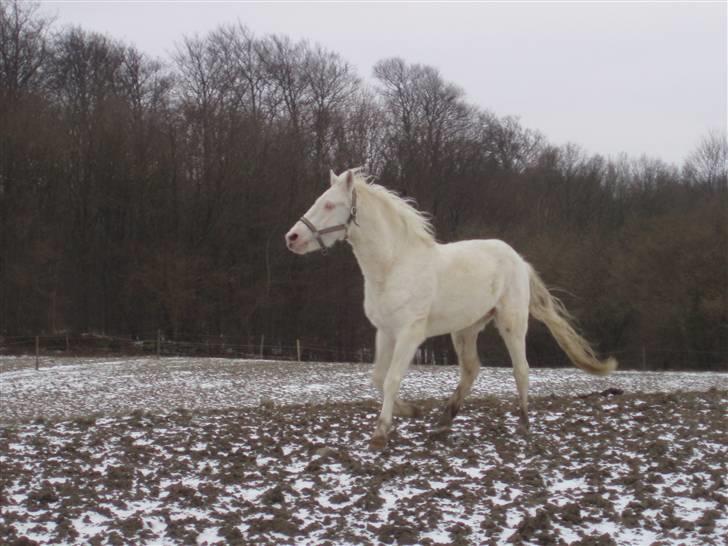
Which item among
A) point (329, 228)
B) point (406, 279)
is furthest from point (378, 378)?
point (329, 228)

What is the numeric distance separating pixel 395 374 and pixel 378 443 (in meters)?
0.71

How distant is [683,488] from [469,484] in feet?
6.01

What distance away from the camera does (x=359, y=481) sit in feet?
22.7

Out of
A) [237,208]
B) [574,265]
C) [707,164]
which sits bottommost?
[574,265]

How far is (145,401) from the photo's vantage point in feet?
62.1

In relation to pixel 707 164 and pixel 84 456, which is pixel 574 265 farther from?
pixel 84 456

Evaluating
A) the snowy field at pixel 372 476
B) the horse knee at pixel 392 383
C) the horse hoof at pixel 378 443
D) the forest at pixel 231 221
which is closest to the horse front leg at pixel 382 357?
the horse knee at pixel 392 383

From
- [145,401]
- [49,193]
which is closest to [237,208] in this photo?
[49,193]

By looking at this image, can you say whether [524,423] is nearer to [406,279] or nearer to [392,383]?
[392,383]

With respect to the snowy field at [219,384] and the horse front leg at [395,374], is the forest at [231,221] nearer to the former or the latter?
the snowy field at [219,384]

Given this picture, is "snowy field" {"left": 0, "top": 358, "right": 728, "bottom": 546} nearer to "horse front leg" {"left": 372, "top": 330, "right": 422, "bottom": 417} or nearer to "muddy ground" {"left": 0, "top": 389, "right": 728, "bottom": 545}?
"muddy ground" {"left": 0, "top": 389, "right": 728, "bottom": 545}

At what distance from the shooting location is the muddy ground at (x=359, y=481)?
18.9 ft

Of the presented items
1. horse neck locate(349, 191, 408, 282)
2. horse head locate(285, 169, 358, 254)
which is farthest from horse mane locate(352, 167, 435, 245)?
horse head locate(285, 169, 358, 254)

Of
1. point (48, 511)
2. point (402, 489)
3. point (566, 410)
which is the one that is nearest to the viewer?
point (48, 511)
